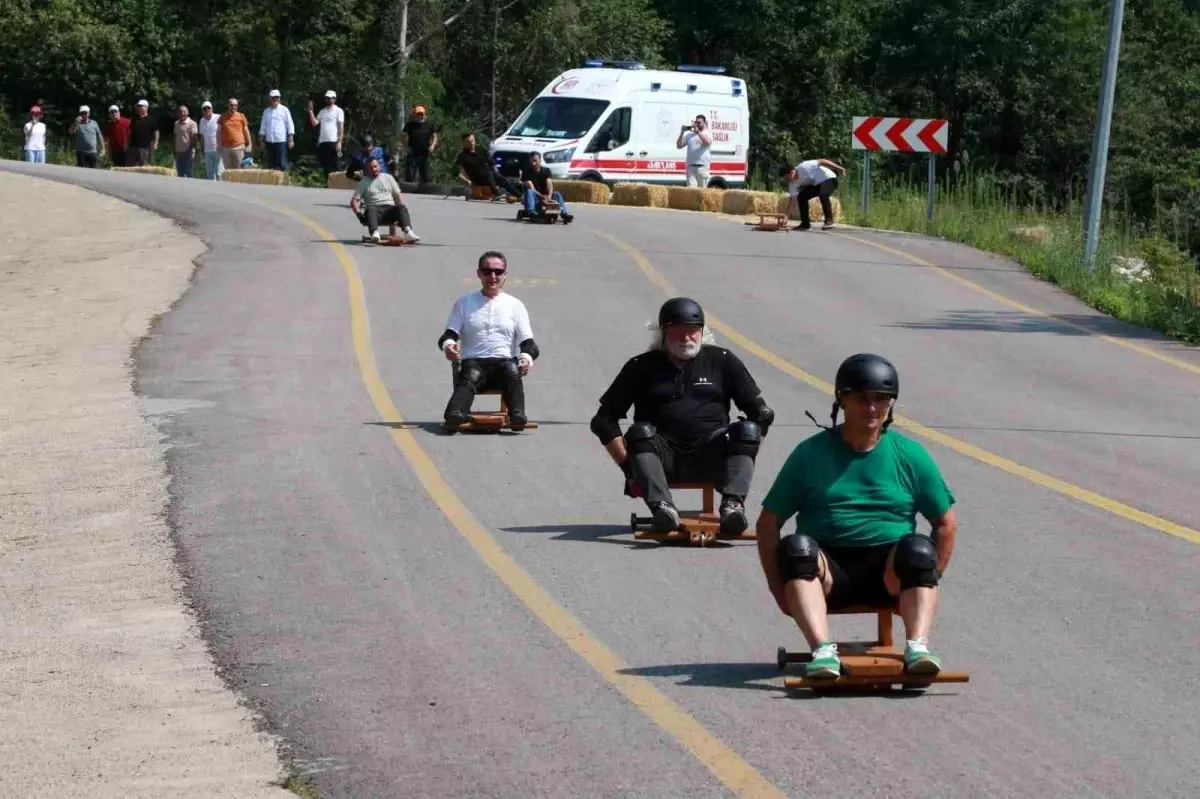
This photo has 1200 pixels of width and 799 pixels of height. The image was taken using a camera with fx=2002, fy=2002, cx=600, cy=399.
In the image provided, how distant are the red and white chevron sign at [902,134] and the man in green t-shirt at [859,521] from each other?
29284mm

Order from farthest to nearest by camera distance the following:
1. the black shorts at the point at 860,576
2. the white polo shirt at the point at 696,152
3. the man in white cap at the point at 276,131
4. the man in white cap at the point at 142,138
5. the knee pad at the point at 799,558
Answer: the man in white cap at the point at 142,138, the man in white cap at the point at 276,131, the white polo shirt at the point at 696,152, the black shorts at the point at 860,576, the knee pad at the point at 799,558

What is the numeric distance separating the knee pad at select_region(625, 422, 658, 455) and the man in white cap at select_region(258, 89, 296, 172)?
109ft

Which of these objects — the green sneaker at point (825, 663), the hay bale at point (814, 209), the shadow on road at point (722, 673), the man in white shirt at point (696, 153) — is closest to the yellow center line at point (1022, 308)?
the hay bale at point (814, 209)

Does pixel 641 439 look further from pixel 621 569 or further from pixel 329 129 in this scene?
pixel 329 129

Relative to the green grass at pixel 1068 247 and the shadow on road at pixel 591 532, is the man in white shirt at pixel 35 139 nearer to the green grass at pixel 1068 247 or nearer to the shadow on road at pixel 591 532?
the green grass at pixel 1068 247

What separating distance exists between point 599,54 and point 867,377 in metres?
56.4

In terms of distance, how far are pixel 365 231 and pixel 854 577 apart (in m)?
25.3

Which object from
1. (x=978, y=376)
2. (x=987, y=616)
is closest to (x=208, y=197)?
(x=978, y=376)

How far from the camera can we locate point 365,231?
32.5m

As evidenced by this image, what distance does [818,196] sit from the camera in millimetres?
35281

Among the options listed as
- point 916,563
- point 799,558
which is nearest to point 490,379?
point 799,558

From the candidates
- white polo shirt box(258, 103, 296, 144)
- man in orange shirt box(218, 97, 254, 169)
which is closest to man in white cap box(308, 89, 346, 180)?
white polo shirt box(258, 103, 296, 144)

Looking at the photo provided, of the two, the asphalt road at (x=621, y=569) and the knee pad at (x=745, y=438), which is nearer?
the asphalt road at (x=621, y=569)

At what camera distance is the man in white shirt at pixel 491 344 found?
1571cm
